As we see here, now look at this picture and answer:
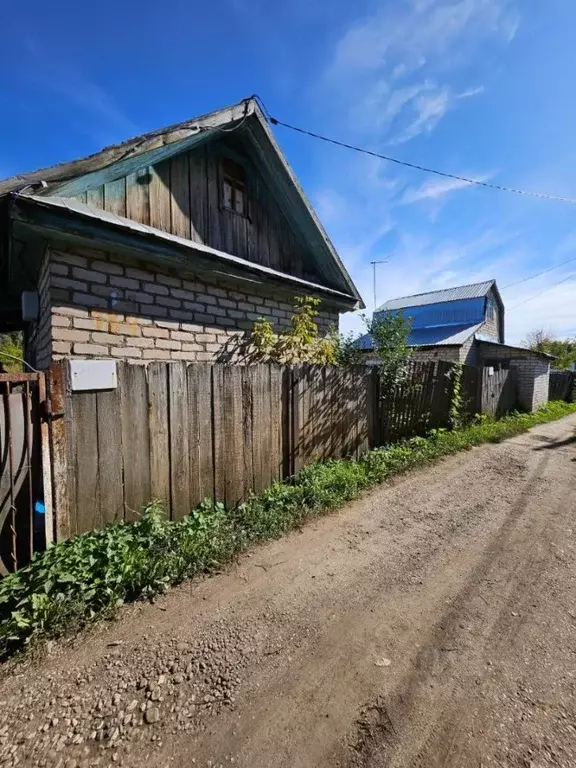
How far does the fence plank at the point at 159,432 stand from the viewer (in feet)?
10.7

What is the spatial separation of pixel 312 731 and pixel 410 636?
87cm

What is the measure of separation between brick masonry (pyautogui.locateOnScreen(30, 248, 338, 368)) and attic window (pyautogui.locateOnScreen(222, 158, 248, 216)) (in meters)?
1.49

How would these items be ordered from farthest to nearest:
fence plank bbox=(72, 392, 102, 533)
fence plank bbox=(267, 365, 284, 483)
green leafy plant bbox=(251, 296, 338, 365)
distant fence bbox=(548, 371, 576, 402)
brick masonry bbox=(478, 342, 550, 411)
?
distant fence bbox=(548, 371, 576, 402) → brick masonry bbox=(478, 342, 550, 411) → green leafy plant bbox=(251, 296, 338, 365) → fence plank bbox=(267, 365, 284, 483) → fence plank bbox=(72, 392, 102, 533)

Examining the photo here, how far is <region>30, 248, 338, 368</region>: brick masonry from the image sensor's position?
143 inches

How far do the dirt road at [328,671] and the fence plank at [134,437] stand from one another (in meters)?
1.03

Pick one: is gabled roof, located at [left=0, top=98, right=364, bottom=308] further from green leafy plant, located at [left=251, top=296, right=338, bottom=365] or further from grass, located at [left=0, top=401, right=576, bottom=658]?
grass, located at [left=0, top=401, right=576, bottom=658]

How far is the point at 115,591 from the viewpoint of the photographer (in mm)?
2375

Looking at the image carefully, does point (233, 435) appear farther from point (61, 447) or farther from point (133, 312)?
point (133, 312)

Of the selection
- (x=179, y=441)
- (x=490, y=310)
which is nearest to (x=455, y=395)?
(x=179, y=441)

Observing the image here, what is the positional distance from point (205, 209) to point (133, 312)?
217 centimetres

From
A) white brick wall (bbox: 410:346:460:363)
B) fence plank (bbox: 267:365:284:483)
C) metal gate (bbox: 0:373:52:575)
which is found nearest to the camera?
metal gate (bbox: 0:373:52:575)

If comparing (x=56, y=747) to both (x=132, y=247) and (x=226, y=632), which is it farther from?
(x=132, y=247)

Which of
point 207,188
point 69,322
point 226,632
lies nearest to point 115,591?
point 226,632

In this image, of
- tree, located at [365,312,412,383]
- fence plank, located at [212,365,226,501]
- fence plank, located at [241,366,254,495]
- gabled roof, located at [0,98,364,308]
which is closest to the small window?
tree, located at [365,312,412,383]
